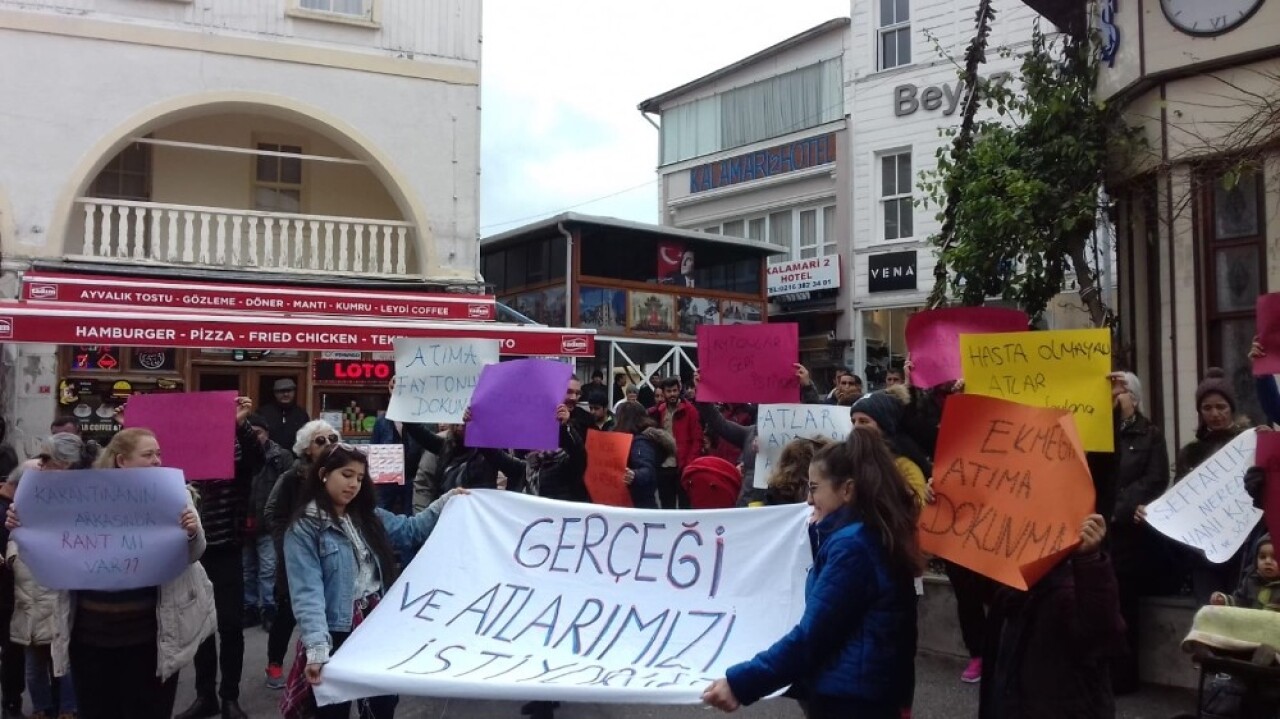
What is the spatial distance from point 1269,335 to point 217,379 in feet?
45.2

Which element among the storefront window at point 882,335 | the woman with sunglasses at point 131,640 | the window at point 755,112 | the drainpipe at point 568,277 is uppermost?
the window at point 755,112

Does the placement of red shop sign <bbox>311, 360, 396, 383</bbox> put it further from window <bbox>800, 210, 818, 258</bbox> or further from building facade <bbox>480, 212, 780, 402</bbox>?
window <bbox>800, 210, 818, 258</bbox>

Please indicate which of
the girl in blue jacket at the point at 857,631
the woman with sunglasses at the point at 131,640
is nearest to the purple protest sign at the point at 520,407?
the woman with sunglasses at the point at 131,640

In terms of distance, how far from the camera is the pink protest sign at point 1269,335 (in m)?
4.43

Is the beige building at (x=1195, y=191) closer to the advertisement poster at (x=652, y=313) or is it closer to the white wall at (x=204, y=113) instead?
the white wall at (x=204, y=113)

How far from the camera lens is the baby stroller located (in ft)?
11.3

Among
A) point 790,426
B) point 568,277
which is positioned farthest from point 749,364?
point 568,277

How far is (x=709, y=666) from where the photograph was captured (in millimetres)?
3846

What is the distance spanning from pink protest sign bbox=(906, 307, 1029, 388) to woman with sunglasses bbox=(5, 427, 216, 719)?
3849mm

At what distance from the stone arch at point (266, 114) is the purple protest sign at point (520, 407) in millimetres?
9775

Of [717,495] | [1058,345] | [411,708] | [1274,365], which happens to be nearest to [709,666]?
[1058,345]

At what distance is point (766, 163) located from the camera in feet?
84.4

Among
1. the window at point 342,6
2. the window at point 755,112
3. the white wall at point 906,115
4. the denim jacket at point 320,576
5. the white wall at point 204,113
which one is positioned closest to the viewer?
the denim jacket at point 320,576

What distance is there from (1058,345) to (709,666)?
1.89 metres
